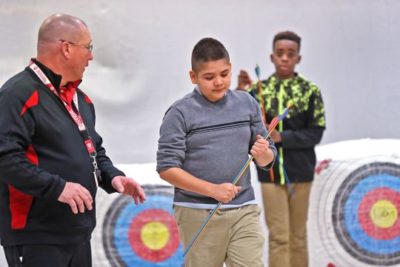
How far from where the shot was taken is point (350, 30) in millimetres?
3746

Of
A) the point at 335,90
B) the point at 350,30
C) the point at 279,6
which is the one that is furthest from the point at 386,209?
the point at 279,6

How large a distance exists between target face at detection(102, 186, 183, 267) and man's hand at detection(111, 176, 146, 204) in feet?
3.75

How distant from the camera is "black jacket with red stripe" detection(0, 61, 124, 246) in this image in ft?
7.19

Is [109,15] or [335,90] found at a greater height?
[109,15]

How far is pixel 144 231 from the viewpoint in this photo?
3682 millimetres

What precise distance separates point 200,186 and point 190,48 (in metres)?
1.18

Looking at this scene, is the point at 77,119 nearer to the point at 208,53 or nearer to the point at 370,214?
the point at 208,53

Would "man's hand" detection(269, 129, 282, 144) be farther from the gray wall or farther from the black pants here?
the black pants

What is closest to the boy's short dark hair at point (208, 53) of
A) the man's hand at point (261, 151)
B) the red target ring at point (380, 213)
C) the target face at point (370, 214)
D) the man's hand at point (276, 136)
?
the man's hand at point (261, 151)

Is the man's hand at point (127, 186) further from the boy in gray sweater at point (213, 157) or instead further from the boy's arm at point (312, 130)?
the boy's arm at point (312, 130)

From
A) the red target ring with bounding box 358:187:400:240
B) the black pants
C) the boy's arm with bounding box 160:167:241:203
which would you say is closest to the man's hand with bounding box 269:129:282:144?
the red target ring with bounding box 358:187:400:240

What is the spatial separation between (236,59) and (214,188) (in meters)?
1.21

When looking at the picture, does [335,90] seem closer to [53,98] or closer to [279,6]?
[279,6]

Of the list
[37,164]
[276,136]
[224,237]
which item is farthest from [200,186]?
[276,136]
